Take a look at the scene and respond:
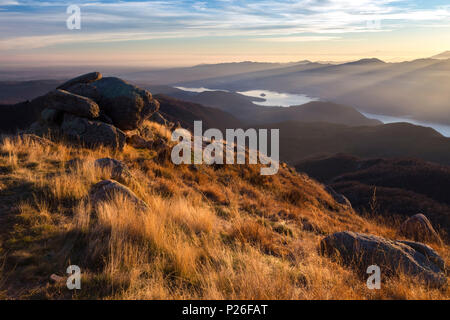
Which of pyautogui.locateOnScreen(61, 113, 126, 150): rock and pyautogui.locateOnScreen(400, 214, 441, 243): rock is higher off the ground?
pyautogui.locateOnScreen(61, 113, 126, 150): rock

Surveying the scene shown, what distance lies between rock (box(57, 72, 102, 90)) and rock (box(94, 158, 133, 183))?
341 inches

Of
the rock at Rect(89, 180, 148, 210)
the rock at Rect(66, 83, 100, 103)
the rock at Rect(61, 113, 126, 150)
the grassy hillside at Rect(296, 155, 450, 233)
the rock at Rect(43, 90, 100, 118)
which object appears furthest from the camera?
the grassy hillside at Rect(296, 155, 450, 233)

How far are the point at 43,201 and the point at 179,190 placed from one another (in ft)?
10.6

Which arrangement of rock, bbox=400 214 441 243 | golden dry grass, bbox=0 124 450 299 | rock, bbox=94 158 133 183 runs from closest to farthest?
golden dry grass, bbox=0 124 450 299
rock, bbox=94 158 133 183
rock, bbox=400 214 441 243

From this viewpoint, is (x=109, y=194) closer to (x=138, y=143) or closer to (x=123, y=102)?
(x=138, y=143)

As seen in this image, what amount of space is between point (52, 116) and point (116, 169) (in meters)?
6.96

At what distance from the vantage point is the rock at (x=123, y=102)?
43.4ft

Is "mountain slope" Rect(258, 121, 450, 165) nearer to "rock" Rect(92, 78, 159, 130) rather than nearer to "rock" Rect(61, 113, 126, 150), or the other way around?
"rock" Rect(92, 78, 159, 130)

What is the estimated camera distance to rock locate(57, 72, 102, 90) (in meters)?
14.2

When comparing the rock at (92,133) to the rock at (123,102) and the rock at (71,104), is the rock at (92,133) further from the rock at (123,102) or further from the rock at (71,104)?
the rock at (123,102)

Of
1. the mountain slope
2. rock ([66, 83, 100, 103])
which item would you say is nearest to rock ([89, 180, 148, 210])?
rock ([66, 83, 100, 103])

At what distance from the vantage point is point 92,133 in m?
11.5

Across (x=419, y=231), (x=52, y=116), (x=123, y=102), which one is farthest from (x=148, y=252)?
(x=52, y=116)

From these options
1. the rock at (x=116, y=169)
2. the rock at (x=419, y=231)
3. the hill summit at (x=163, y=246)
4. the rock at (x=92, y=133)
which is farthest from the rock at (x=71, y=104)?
the rock at (x=419, y=231)
